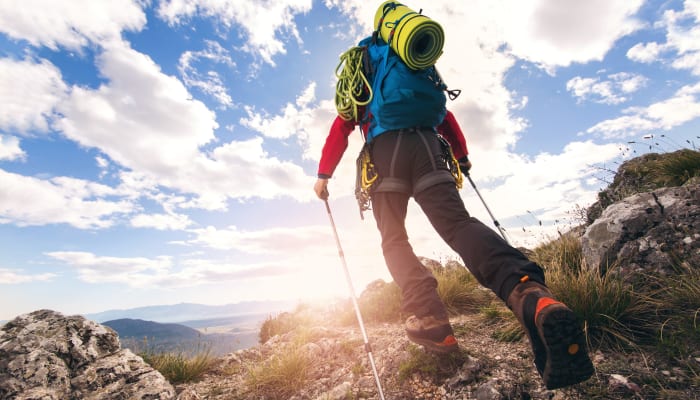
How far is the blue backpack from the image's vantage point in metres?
2.87

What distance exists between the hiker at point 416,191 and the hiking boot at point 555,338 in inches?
6.0

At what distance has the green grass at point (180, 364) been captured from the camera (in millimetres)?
4591

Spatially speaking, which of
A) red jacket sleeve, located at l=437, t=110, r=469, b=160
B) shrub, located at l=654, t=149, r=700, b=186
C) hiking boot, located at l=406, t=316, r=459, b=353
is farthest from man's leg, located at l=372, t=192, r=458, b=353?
shrub, located at l=654, t=149, r=700, b=186

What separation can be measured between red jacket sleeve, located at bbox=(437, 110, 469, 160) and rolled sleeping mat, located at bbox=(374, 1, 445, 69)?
104cm

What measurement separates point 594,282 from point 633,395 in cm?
135

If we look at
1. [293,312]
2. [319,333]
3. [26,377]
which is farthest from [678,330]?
[293,312]

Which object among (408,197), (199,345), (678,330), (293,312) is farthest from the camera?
(293,312)

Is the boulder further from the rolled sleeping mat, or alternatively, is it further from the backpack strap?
the backpack strap

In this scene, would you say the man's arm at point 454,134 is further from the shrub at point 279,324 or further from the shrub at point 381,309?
the shrub at point 279,324

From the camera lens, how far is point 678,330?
9.21 feet

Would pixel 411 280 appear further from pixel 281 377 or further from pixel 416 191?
pixel 281 377

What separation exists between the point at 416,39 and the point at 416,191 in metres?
1.29

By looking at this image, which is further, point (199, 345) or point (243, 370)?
point (199, 345)

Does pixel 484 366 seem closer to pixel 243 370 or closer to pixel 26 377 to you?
pixel 243 370
